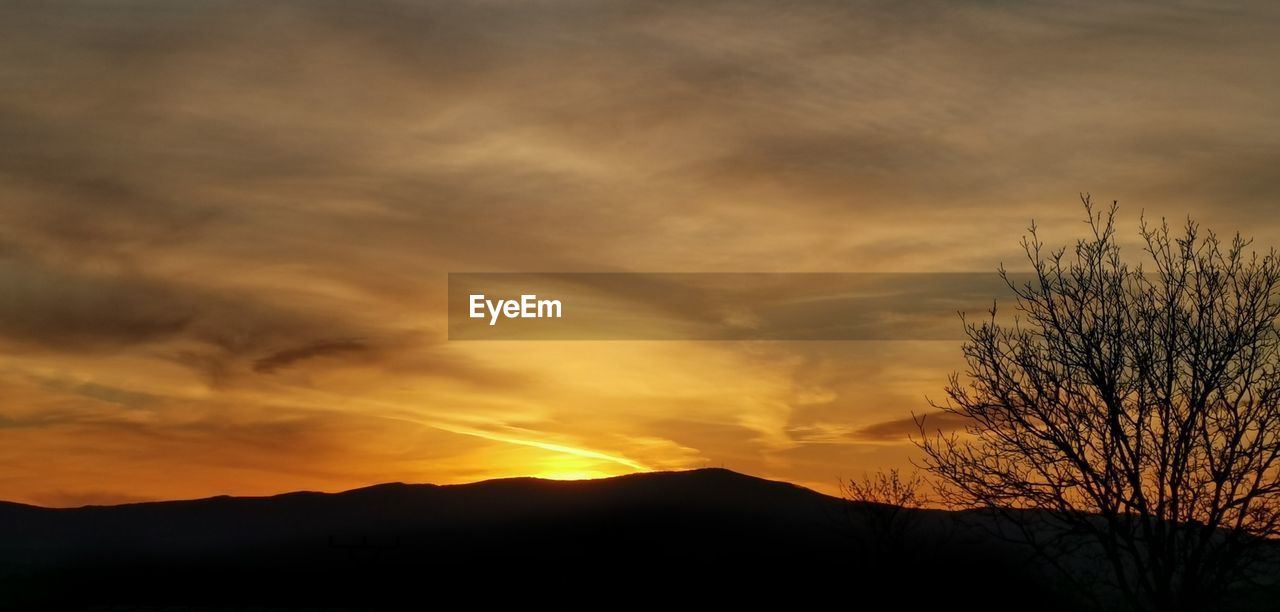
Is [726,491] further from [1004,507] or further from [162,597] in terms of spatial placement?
[1004,507]

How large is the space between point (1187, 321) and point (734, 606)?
80255 millimetres

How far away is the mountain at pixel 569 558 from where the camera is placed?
95.9 meters

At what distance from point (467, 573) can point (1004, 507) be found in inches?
3733

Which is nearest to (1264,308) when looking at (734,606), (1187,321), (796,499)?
(1187,321)

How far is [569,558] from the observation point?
4855 inches

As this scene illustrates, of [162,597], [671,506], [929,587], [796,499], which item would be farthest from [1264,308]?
[796,499]

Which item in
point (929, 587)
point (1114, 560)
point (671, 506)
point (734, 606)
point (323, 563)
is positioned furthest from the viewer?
point (671, 506)

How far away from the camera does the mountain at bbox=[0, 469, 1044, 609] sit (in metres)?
95.9

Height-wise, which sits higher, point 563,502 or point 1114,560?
point 563,502

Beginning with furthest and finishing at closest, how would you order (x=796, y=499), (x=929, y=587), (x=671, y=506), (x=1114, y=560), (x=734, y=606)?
1. (x=796, y=499)
2. (x=671, y=506)
3. (x=734, y=606)
4. (x=929, y=587)
5. (x=1114, y=560)

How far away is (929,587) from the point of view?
8869 centimetres

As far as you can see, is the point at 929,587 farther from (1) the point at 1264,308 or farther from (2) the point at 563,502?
(2) the point at 563,502

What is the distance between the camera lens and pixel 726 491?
183625 mm

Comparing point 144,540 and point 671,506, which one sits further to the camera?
point 144,540
